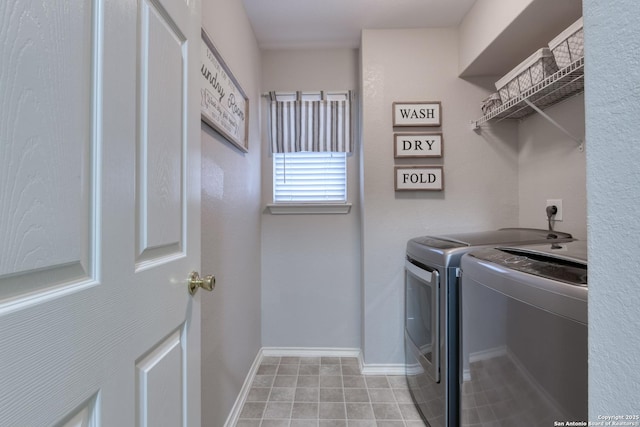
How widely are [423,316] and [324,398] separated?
32.5 inches

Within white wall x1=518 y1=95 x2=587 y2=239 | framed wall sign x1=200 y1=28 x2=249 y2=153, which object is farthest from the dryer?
framed wall sign x1=200 y1=28 x2=249 y2=153

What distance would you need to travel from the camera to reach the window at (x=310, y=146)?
2.27m

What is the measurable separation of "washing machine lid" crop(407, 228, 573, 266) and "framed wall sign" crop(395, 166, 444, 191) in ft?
1.53

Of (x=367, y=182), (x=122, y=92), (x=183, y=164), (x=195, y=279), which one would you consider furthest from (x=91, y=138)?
(x=367, y=182)

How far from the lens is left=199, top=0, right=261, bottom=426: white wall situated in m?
1.26

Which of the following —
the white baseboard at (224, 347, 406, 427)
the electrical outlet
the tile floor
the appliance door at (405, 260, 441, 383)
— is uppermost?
the electrical outlet

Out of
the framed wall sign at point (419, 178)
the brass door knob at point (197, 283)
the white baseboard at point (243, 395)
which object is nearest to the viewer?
the brass door knob at point (197, 283)

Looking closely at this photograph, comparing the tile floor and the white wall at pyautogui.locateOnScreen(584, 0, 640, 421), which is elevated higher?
the white wall at pyautogui.locateOnScreen(584, 0, 640, 421)

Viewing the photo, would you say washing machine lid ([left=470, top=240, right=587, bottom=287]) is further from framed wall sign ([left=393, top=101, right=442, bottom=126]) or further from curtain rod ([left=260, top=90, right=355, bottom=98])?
curtain rod ([left=260, top=90, right=355, bottom=98])

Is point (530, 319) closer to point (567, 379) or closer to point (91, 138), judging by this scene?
point (567, 379)

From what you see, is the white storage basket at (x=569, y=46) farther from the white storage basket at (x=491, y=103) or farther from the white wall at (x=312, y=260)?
the white wall at (x=312, y=260)

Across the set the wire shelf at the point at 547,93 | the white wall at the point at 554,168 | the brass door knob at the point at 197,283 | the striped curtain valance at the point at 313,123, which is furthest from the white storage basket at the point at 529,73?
the brass door knob at the point at 197,283

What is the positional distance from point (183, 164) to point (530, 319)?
109 centimetres

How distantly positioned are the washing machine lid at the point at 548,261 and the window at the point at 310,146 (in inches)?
54.9
